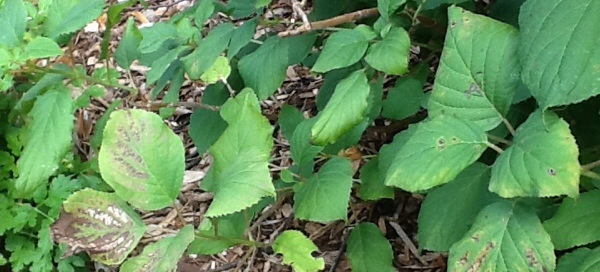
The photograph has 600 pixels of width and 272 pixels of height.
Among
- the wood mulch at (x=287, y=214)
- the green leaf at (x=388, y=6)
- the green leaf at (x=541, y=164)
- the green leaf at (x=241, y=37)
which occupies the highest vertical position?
the green leaf at (x=388, y=6)

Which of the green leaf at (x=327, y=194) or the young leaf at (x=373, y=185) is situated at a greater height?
the green leaf at (x=327, y=194)

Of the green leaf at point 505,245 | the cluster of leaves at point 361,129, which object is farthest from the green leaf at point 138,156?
the green leaf at point 505,245

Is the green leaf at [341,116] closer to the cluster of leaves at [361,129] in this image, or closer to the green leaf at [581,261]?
the cluster of leaves at [361,129]

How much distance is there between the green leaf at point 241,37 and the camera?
1.46 meters

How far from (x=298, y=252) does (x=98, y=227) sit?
326 mm

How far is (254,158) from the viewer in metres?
1.11

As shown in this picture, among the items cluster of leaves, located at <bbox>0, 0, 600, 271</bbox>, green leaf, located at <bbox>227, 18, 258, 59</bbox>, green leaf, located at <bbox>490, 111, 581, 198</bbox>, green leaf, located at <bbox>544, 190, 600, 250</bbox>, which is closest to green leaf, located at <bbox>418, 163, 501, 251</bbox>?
cluster of leaves, located at <bbox>0, 0, 600, 271</bbox>

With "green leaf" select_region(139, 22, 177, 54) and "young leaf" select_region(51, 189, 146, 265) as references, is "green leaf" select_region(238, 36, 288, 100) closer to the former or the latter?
"green leaf" select_region(139, 22, 177, 54)

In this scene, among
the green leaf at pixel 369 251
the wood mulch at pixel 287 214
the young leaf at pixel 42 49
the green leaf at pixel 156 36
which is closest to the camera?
the young leaf at pixel 42 49

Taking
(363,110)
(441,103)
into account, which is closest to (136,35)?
(363,110)

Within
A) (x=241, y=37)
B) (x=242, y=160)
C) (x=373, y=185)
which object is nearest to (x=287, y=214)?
(x=373, y=185)

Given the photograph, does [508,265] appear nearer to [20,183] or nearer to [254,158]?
[254,158]

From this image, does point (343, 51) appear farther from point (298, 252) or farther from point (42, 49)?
point (42, 49)

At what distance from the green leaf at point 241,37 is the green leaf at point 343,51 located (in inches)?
7.5
